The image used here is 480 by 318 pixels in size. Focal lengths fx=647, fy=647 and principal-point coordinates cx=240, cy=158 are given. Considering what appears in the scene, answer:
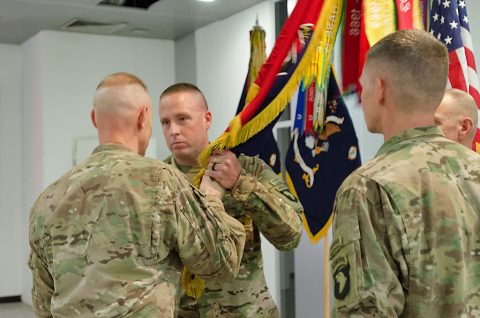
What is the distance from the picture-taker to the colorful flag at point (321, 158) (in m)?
2.74

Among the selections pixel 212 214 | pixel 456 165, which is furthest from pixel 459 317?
pixel 212 214

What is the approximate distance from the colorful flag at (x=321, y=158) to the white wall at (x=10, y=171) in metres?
5.21

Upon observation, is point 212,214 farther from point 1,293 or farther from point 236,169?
point 1,293

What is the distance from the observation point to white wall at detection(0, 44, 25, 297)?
739 cm

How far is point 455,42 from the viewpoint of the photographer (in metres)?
2.45

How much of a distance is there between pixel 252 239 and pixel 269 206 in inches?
7.7

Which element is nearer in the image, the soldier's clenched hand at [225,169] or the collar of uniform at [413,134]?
the collar of uniform at [413,134]

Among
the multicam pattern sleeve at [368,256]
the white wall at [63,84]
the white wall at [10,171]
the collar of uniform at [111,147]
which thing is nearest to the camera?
the multicam pattern sleeve at [368,256]

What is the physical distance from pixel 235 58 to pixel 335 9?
367 cm

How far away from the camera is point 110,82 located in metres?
1.92

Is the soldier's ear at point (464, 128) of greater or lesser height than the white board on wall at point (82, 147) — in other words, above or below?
below

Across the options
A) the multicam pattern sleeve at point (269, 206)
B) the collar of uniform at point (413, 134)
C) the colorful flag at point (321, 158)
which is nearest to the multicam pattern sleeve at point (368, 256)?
the collar of uniform at point (413, 134)

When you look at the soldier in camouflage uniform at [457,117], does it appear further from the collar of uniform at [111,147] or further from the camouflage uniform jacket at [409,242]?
the collar of uniform at [111,147]

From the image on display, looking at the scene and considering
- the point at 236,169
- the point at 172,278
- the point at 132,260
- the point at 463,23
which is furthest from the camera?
the point at 463,23
